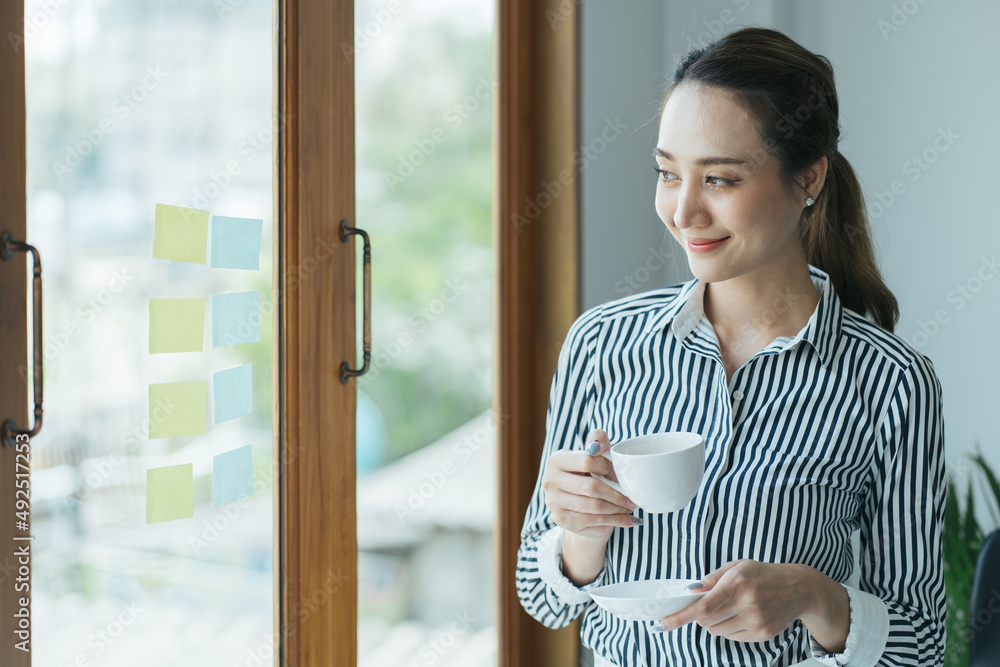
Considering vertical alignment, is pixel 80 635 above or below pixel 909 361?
below

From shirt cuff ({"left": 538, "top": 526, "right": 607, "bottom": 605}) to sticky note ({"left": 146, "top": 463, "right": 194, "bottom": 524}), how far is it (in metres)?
0.53

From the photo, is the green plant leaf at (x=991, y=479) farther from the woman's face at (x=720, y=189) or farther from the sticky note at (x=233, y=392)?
the sticky note at (x=233, y=392)

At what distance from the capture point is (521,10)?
2002 mm

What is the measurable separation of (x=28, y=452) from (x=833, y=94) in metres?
1.14

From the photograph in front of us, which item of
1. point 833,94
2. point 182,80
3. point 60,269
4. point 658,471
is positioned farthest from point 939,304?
point 60,269

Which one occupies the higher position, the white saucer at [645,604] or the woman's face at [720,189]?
the woman's face at [720,189]

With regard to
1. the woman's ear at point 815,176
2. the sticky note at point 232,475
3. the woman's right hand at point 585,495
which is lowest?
the sticky note at point 232,475

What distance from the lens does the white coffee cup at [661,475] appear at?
0.90 metres

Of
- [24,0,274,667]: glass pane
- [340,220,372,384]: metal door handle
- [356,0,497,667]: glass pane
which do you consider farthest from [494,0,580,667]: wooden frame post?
[24,0,274,667]: glass pane

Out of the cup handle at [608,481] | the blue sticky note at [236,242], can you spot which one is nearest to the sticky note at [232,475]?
the blue sticky note at [236,242]

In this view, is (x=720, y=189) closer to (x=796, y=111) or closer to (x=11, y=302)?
(x=796, y=111)

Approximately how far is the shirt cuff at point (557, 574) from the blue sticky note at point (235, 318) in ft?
1.90

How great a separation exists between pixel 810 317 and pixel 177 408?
0.90m

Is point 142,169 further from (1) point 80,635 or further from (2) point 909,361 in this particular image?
(2) point 909,361
